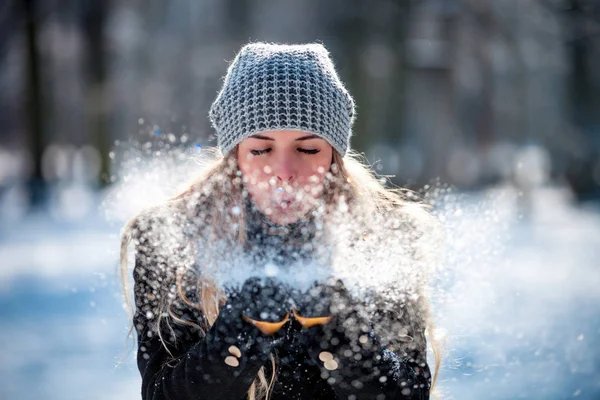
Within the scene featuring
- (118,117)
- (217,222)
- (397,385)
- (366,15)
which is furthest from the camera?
(118,117)

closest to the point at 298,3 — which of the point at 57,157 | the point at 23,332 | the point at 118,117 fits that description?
the point at 118,117

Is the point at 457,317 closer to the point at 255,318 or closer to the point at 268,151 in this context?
the point at 268,151

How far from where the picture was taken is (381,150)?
69.4ft

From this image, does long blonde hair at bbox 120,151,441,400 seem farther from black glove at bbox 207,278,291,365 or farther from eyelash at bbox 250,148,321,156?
black glove at bbox 207,278,291,365

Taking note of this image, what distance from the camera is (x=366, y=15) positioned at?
16156 millimetres

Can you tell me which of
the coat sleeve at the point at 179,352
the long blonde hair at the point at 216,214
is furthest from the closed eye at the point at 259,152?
the coat sleeve at the point at 179,352

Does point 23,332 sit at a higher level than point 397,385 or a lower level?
lower

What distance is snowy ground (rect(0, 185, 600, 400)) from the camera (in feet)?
13.8

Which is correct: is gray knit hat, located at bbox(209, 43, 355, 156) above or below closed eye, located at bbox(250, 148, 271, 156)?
above

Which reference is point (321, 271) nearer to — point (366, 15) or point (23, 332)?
point (23, 332)

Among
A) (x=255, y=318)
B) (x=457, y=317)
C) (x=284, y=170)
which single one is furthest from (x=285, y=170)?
(x=457, y=317)

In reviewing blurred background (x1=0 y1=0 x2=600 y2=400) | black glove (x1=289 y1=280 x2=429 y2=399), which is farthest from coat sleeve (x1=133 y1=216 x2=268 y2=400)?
blurred background (x1=0 y1=0 x2=600 y2=400)

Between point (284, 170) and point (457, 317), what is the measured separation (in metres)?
3.72

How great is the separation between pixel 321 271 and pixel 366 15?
14.8 meters
